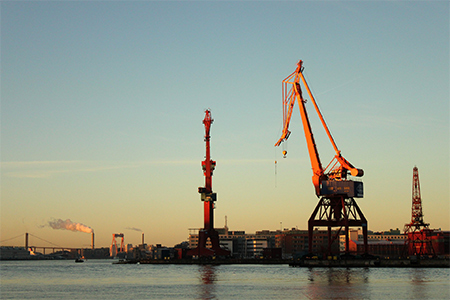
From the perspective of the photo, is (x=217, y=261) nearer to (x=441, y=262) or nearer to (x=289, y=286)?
(x=441, y=262)

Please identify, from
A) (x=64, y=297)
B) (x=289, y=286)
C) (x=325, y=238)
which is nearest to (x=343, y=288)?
(x=289, y=286)

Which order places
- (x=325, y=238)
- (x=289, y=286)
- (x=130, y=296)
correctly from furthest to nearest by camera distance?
(x=325, y=238) → (x=289, y=286) → (x=130, y=296)

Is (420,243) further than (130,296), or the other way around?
(420,243)

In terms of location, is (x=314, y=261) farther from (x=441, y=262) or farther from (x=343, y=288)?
(x=343, y=288)

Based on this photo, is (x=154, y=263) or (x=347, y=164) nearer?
(x=347, y=164)

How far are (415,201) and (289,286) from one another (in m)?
71.1

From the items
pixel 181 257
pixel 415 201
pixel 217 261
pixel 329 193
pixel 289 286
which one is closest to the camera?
pixel 289 286

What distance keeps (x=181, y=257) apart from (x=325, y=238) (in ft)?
211

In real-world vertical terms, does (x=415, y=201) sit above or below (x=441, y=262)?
above

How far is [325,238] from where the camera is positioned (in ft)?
643

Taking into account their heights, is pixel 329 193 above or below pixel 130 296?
above

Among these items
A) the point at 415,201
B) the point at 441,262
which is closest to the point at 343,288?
the point at 441,262

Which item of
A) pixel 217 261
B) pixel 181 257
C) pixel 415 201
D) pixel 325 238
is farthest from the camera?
pixel 325 238

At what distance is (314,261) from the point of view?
97.2m
